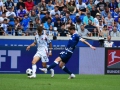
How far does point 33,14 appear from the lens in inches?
1045

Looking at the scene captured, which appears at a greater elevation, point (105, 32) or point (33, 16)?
point (33, 16)

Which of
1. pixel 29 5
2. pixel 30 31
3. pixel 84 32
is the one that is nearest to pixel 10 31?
pixel 30 31

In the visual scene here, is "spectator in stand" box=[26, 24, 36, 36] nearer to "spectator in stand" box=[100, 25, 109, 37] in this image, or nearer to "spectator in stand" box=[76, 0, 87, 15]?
"spectator in stand" box=[76, 0, 87, 15]

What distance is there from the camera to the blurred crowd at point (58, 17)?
84.6 ft

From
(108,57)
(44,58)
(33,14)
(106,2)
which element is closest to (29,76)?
(44,58)

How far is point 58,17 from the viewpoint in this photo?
86.5ft

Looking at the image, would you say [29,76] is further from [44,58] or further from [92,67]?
[92,67]

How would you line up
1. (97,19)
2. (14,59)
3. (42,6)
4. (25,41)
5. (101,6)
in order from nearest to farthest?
1. (14,59)
2. (25,41)
3. (97,19)
4. (42,6)
5. (101,6)

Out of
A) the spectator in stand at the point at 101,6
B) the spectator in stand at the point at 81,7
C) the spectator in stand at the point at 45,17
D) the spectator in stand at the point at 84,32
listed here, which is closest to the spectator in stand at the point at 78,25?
the spectator in stand at the point at 84,32

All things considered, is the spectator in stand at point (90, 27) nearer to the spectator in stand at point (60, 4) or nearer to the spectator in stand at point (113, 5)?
the spectator in stand at point (60, 4)

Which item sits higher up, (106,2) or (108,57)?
(106,2)

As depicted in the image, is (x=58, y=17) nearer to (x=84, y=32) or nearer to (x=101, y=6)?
(x=84, y=32)

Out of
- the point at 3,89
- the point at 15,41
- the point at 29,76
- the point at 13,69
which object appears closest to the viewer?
the point at 3,89

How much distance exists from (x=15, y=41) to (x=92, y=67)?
437cm
